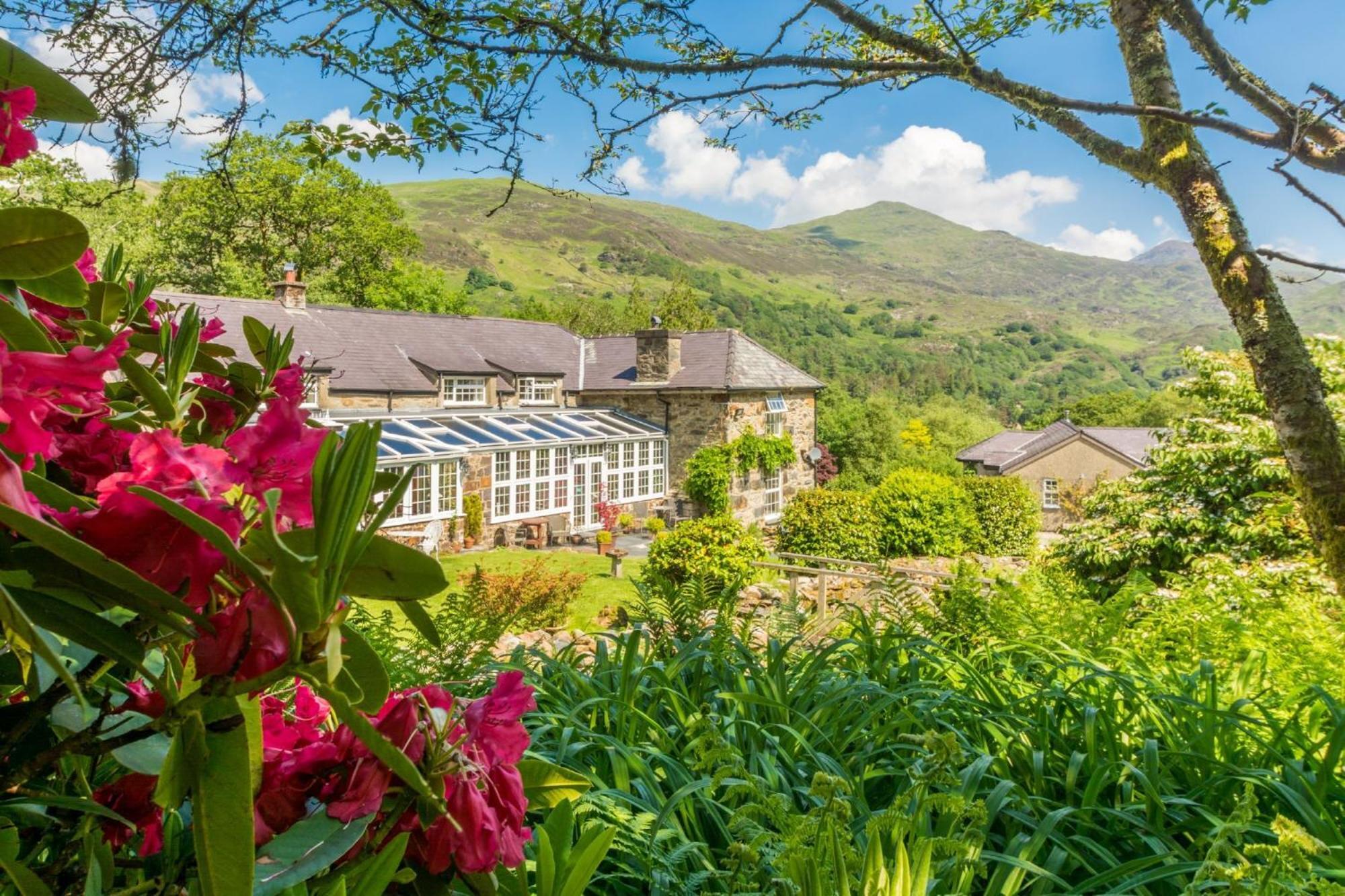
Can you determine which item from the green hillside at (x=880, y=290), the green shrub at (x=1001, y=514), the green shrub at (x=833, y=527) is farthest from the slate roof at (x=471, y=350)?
the green hillside at (x=880, y=290)

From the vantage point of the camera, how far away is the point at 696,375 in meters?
19.9

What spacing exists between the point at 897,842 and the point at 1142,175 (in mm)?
2429

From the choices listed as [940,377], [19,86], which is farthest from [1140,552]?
[940,377]

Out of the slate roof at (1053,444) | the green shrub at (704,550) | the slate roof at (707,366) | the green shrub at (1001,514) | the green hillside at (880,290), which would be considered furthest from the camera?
the green hillside at (880,290)

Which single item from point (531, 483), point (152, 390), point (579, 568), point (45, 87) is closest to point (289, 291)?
point (531, 483)

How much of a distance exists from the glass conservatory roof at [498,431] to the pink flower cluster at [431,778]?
12495 millimetres

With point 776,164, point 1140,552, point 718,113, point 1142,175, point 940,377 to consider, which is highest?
point 776,164

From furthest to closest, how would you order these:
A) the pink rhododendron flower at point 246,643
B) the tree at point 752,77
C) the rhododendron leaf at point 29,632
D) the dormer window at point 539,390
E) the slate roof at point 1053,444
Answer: the slate roof at point 1053,444, the dormer window at point 539,390, the tree at point 752,77, the pink rhododendron flower at point 246,643, the rhododendron leaf at point 29,632

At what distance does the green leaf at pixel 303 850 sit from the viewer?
0.55 metres

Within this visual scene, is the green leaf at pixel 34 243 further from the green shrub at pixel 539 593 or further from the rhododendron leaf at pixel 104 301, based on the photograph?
the green shrub at pixel 539 593

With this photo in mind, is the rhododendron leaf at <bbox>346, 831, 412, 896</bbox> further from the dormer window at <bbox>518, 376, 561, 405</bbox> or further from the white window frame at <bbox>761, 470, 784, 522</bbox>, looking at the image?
the white window frame at <bbox>761, 470, 784, 522</bbox>

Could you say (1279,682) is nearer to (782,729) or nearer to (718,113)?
(782,729)

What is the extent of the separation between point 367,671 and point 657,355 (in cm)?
1973

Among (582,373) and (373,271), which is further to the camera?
(373,271)
